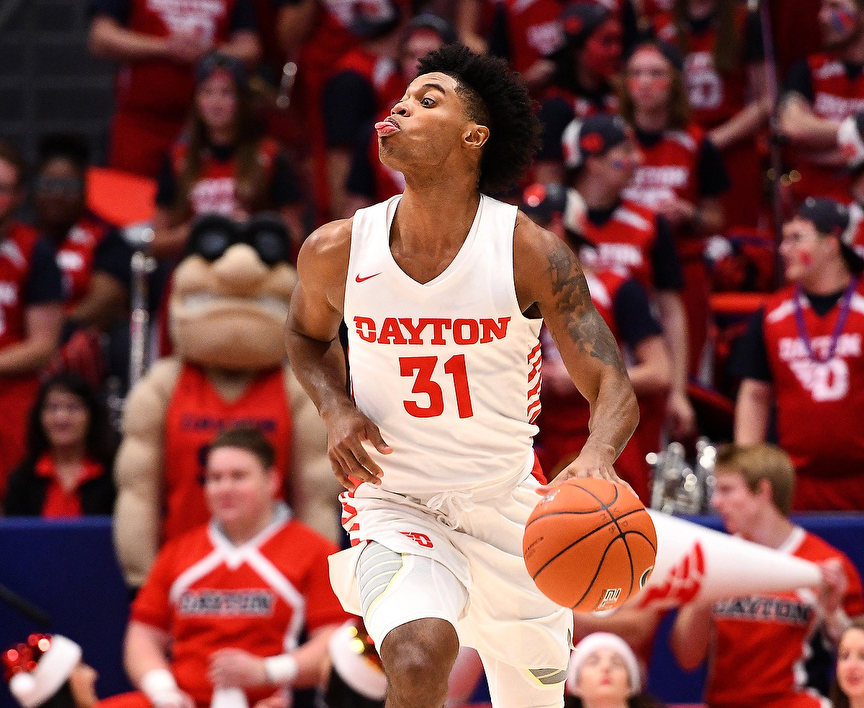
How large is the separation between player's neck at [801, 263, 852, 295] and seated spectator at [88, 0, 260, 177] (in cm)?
353

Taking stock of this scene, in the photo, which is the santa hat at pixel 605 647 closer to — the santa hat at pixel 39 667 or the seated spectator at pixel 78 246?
the santa hat at pixel 39 667

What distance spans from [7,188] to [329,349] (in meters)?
3.56

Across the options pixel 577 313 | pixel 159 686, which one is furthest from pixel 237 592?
pixel 577 313

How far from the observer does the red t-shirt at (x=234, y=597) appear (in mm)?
5730

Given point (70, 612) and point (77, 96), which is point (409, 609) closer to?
point (70, 612)

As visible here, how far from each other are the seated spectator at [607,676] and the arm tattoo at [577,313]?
66.4 inches

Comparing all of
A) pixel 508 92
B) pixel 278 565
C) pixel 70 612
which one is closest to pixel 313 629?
pixel 278 565

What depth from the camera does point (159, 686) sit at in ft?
18.0

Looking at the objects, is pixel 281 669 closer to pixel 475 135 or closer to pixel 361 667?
pixel 361 667

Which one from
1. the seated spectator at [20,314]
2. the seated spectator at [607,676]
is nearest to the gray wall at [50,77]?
the seated spectator at [20,314]

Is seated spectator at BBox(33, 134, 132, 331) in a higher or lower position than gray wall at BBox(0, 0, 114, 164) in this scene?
lower

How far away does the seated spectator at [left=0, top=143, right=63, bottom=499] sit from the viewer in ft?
23.6

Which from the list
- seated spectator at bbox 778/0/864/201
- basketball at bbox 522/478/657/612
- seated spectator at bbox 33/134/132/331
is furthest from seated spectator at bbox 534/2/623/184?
basketball at bbox 522/478/657/612

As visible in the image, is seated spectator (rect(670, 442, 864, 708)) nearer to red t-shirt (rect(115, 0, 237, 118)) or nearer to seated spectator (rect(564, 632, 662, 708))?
seated spectator (rect(564, 632, 662, 708))
